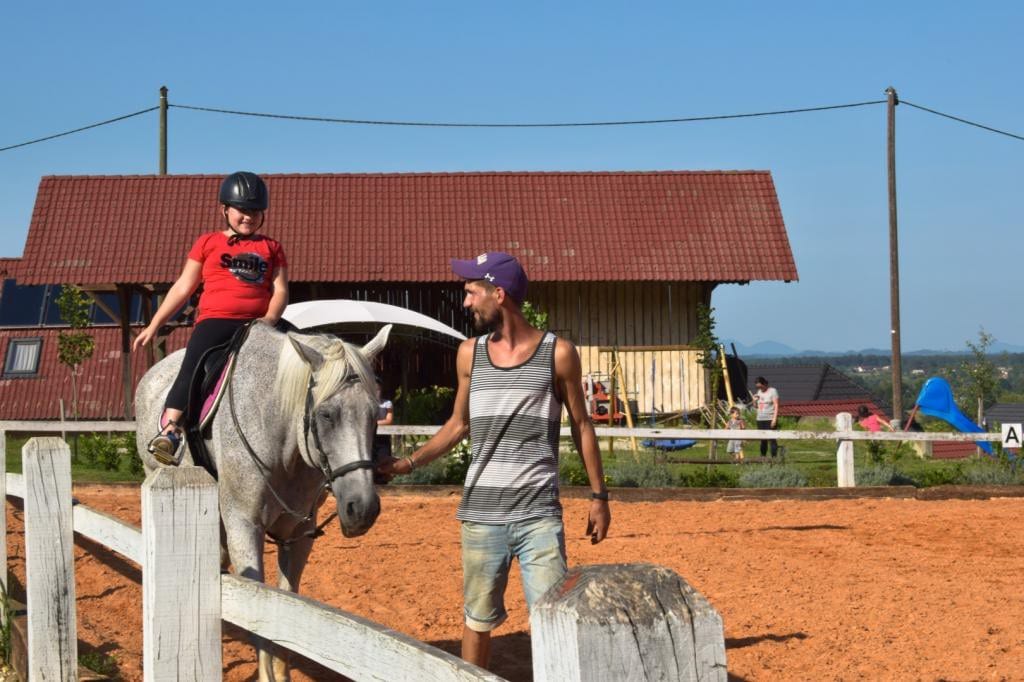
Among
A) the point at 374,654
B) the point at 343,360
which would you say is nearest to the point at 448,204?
the point at 343,360

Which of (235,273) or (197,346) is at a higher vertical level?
(235,273)

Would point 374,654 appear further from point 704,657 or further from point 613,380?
point 613,380

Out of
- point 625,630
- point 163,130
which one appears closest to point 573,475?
point 625,630

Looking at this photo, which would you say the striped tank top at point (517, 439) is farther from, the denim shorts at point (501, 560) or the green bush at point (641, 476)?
the green bush at point (641, 476)

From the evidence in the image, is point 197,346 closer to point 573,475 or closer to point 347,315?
point 573,475

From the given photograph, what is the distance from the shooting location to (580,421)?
507cm

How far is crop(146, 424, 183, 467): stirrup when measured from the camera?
5.70m

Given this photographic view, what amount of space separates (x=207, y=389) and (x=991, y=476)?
43.6 ft

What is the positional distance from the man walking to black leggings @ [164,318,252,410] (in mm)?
1342

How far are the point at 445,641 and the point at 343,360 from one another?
9.52ft

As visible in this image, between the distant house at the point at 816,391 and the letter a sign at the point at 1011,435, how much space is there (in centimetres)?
3917

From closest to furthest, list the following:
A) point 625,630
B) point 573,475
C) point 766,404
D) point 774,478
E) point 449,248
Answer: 1. point 625,630
2. point 774,478
3. point 573,475
4. point 766,404
5. point 449,248

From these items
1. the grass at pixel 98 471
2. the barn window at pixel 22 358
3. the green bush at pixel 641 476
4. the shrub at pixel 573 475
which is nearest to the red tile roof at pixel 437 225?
the barn window at pixel 22 358

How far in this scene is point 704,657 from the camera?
6.25 feet
